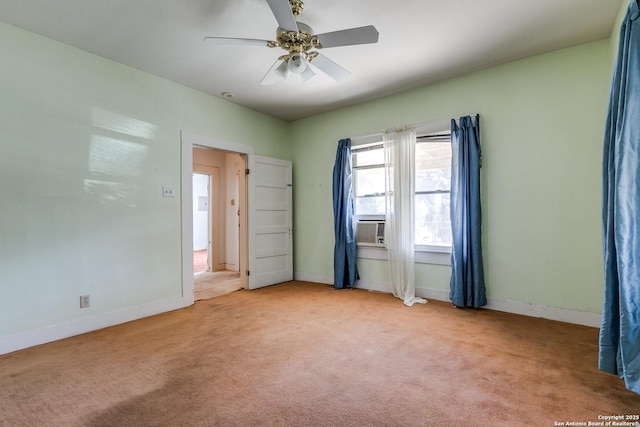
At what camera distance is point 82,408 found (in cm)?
171

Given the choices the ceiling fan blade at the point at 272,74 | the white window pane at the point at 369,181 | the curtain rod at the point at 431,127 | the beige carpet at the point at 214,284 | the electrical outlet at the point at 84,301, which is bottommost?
the beige carpet at the point at 214,284

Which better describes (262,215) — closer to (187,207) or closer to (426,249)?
(187,207)

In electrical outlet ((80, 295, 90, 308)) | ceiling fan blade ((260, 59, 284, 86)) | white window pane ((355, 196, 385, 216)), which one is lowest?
electrical outlet ((80, 295, 90, 308))

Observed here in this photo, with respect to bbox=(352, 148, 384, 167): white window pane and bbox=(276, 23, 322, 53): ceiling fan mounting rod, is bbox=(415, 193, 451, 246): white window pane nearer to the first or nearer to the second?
bbox=(352, 148, 384, 167): white window pane

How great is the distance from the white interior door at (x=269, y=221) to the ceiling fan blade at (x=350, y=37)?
255 centimetres

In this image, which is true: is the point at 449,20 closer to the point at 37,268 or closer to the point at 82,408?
the point at 82,408

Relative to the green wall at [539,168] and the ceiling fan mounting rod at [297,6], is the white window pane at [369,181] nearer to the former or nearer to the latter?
the green wall at [539,168]

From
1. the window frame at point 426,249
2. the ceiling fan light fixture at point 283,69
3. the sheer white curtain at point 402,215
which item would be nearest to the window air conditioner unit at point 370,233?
the window frame at point 426,249

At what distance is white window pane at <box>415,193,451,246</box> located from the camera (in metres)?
3.76

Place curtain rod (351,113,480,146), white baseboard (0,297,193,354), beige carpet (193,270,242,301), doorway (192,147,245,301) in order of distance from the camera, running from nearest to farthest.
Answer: white baseboard (0,297,193,354) → curtain rod (351,113,480,146) → beige carpet (193,270,242,301) → doorway (192,147,245,301)

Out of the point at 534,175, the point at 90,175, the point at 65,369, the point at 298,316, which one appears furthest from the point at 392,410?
the point at 90,175

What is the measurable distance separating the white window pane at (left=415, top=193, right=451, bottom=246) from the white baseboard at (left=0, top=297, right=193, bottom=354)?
3.18 m

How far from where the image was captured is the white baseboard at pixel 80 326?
249 cm

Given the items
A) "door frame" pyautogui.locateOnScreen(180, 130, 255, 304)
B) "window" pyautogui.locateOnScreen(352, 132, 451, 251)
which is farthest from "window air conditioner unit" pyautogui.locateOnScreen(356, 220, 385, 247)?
"door frame" pyautogui.locateOnScreen(180, 130, 255, 304)
